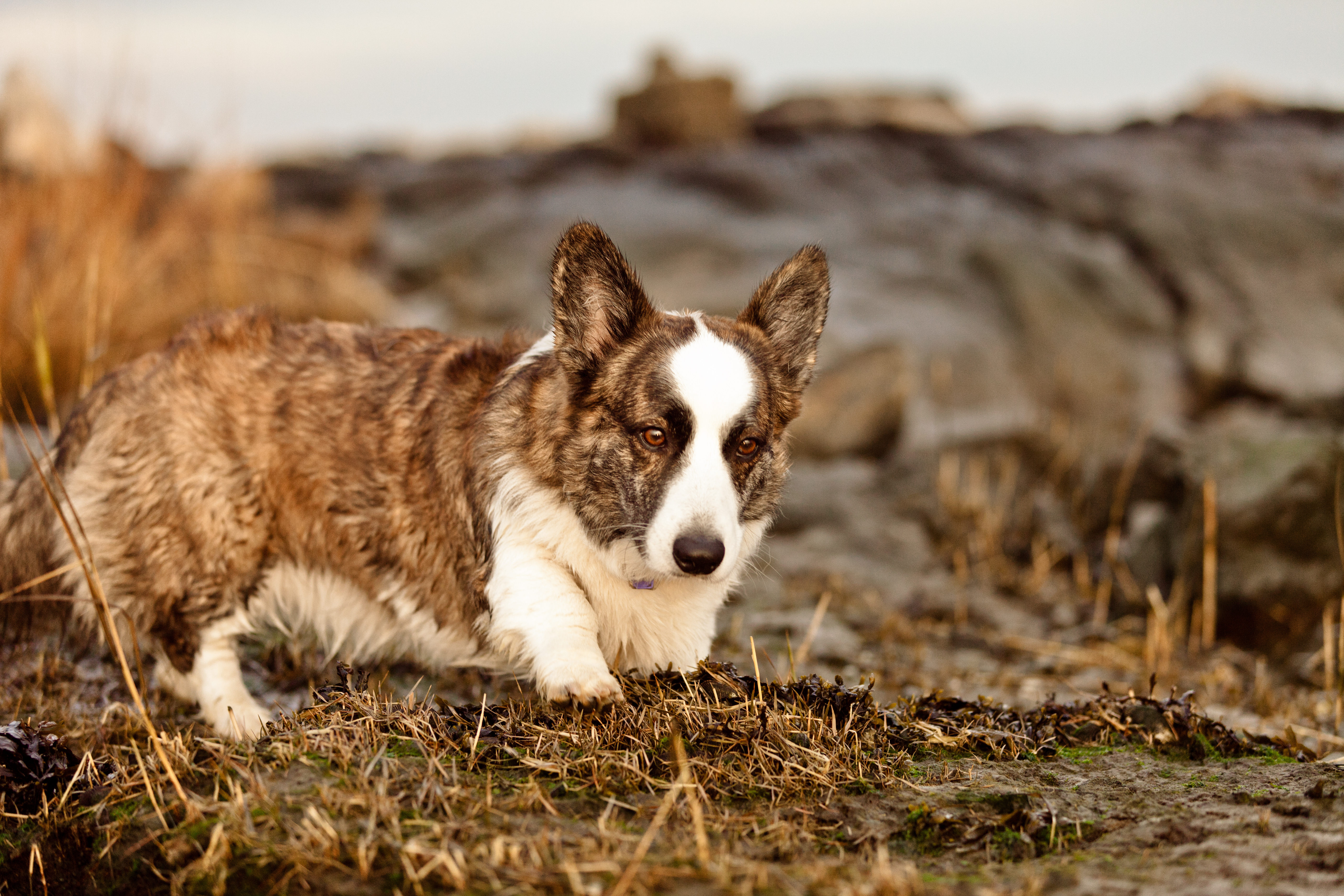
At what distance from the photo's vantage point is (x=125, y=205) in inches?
310

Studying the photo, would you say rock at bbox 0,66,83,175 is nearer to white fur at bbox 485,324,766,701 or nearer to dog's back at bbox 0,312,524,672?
dog's back at bbox 0,312,524,672

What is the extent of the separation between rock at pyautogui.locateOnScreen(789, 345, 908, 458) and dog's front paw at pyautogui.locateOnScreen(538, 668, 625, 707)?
7190 mm

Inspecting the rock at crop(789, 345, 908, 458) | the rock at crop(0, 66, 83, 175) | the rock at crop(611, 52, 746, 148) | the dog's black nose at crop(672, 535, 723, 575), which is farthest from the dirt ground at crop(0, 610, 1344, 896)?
the rock at crop(611, 52, 746, 148)

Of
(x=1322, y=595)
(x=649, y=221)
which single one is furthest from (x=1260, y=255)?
(x=1322, y=595)

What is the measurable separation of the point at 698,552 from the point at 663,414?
59cm

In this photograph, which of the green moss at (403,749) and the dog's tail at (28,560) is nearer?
the green moss at (403,749)

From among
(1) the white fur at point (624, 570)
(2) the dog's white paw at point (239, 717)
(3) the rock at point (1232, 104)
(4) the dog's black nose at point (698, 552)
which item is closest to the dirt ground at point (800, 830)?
(1) the white fur at point (624, 570)

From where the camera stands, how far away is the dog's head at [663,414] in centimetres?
369

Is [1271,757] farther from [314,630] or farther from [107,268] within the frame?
[107,268]

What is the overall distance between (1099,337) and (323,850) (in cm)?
1401

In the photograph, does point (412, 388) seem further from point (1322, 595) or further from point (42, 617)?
point (1322, 595)

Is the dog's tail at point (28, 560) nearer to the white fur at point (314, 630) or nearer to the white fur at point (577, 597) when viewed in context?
the white fur at point (314, 630)

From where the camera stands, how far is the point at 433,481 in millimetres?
4406

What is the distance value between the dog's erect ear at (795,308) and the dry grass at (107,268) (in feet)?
7.61
